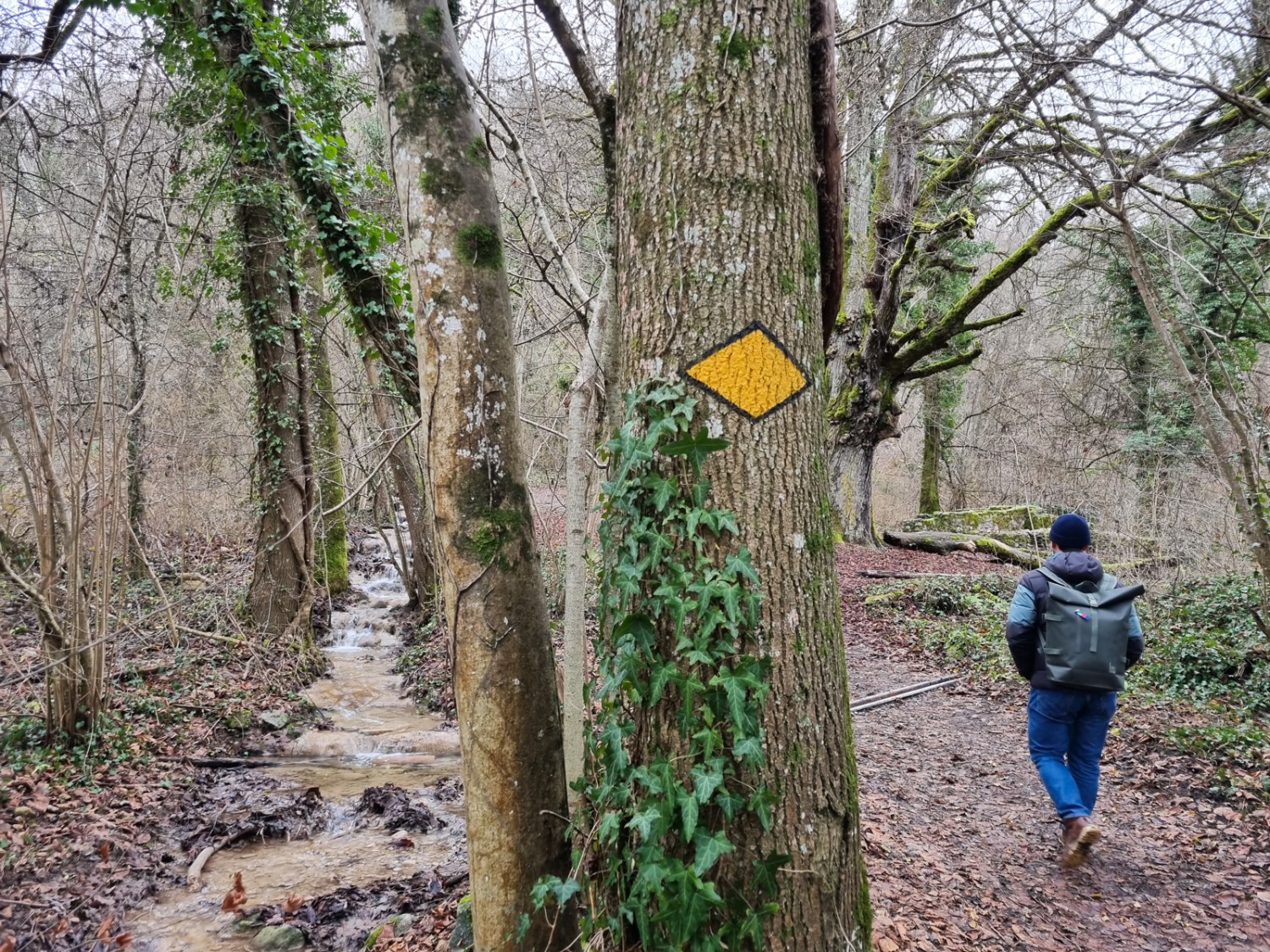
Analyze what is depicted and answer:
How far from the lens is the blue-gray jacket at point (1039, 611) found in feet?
11.7

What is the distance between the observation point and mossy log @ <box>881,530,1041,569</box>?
42.0 ft

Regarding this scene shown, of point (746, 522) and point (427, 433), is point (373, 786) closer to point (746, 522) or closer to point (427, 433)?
point (427, 433)

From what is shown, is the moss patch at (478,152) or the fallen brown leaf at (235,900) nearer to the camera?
the moss patch at (478,152)

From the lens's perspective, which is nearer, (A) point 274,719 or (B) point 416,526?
(A) point 274,719

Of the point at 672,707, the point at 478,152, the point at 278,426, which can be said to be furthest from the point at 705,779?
the point at 278,426

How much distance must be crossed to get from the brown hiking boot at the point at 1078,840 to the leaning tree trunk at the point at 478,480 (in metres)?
2.95

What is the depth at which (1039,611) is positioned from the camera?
368 centimetres

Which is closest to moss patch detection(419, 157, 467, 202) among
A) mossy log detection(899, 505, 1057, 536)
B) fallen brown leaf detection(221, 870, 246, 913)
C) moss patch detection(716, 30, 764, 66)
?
Answer: moss patch detection(716, 30, 764, 66)

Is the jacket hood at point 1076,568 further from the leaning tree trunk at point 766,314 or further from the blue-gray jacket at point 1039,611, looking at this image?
the leaning tree trunk at point 766,314

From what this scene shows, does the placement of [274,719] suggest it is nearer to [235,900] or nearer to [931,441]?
[235,900]

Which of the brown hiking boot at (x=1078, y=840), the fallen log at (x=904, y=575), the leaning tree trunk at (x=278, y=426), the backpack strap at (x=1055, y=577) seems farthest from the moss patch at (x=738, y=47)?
the fallen log at (x=904, y=575)

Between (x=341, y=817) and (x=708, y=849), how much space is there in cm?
427

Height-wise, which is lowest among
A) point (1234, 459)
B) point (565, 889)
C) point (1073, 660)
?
point (565, 889)

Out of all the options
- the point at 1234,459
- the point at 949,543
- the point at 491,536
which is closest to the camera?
the point at 491,536
